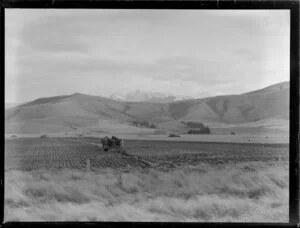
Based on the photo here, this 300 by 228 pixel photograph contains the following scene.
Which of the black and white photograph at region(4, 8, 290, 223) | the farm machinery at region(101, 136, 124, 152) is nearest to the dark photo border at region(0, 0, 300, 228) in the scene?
the black and white photograph at region(4, 8, 290, 223)

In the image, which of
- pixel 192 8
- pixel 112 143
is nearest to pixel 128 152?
pixel 112 143

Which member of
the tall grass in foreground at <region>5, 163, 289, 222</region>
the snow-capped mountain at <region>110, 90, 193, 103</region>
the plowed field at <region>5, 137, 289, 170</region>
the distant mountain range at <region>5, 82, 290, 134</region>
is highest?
the snow-capped mountain at <region>110, 90, 193, 103</region>

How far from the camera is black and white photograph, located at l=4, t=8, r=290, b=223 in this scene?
2.35 metres

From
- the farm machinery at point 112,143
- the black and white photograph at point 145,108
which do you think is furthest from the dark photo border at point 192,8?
the farm machinery at point 112,143

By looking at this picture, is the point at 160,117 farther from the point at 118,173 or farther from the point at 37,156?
the point at 37,156

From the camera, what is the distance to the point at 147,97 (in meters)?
2.39

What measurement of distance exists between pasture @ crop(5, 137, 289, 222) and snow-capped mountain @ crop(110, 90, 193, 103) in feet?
0.77

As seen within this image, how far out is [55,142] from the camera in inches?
93.3

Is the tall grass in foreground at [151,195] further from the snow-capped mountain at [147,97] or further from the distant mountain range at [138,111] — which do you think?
the snow-capped mountain at [147,97]

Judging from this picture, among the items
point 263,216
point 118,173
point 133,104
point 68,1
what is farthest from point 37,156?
point 263,216

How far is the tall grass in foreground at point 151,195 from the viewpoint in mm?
2350

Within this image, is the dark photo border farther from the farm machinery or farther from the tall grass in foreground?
the farm machinery

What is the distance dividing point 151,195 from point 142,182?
9cm

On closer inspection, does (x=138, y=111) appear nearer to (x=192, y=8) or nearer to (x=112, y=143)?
(x=112, y=143)
